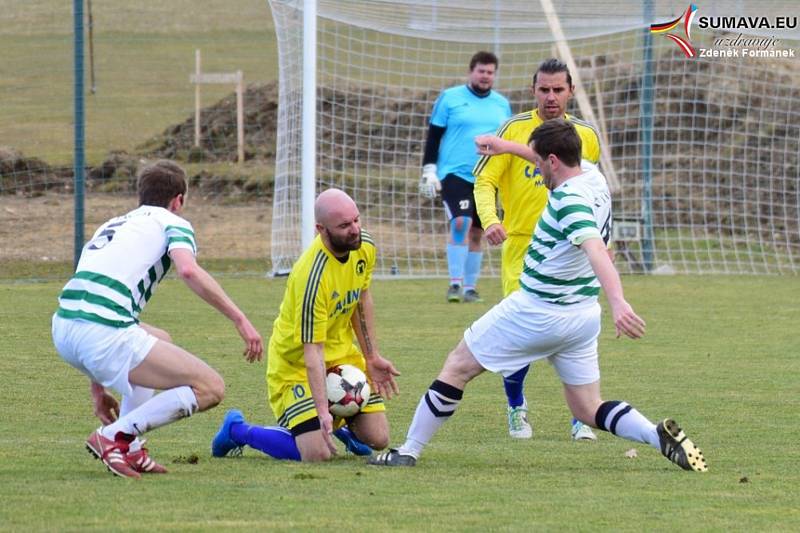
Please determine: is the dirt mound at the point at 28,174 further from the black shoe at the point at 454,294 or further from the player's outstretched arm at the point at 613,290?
the player's outstretched arm at the point at 613,290

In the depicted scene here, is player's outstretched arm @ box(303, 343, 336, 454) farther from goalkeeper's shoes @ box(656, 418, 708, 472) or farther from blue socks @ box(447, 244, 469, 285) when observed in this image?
blue socks @ box(447, 244, 469, 285)

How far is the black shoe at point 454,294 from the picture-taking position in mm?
13781

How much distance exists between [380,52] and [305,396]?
37.5ft

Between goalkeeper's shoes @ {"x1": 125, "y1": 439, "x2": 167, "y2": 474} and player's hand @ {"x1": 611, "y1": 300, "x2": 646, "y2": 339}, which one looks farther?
goalkeeper's shoes @ {"x1": 125, "y1": 439, "x2": 167, "y2": 474}

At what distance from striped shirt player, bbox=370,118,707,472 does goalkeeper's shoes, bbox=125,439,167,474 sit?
1064mm

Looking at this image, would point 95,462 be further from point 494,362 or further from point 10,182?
point 10,182

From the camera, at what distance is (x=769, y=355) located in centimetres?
1042

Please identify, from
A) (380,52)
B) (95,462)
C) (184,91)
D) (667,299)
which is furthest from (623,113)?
(95,462)

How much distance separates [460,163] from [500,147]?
6693 millimetres

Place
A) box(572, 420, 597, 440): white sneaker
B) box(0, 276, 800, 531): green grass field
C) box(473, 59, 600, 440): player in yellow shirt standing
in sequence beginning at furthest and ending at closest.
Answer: box(473, 59, 600, 440): player in yellow shirt standing, box(572, 420, 597, 440): white sneaker, box(0, 276, 800, 531): green grass field

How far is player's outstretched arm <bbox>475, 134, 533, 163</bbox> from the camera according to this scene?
23.0ft

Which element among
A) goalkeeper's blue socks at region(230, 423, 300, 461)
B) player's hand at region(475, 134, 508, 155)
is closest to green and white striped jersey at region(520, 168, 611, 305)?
player's hand at region(475, 134, 508, 155)

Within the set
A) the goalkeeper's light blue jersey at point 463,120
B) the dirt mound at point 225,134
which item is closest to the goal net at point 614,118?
the goalkeeper's light blue jersey at point 463,120

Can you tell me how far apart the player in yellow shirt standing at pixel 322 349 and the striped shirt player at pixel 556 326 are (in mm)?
461
